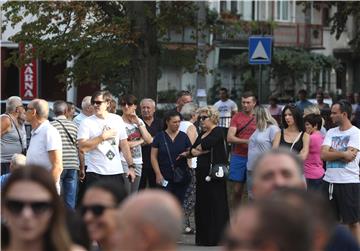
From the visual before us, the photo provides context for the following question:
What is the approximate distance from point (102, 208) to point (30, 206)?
0.66 m

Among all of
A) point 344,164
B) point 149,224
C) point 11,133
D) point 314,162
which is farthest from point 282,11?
point 149,224

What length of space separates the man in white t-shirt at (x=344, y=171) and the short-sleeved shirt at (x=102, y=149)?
2384 millimetres

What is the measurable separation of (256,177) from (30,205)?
1.09 meters

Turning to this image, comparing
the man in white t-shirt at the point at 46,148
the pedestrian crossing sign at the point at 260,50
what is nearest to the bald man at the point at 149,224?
the man in white t-shirt at the point at 46,148

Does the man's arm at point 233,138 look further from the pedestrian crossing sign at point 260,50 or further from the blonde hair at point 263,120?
the pedestrian crossing sign at point 260,50

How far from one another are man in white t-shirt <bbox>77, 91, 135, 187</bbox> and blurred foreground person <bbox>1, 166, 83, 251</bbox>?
21.2ft

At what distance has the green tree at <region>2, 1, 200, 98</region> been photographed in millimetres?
19781

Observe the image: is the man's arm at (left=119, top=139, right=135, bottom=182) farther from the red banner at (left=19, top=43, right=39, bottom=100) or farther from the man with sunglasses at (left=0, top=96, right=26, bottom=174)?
the red banner at (left=19, top=43, right=39, bottom=100)

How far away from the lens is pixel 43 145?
10.5 m

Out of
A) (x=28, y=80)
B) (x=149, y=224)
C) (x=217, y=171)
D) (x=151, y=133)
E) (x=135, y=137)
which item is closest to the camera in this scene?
(x=149, y=224)

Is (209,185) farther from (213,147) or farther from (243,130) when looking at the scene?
(243,130)

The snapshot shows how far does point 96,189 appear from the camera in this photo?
17.8 feet

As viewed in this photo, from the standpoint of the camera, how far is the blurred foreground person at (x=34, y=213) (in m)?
4.65

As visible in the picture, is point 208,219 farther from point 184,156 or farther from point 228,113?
point 228,113
